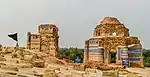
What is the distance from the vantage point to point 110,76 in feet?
50.0

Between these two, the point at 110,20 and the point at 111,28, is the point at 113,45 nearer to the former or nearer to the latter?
the point at 111,28

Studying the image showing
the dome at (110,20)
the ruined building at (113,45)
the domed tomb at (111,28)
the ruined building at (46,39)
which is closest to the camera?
the ruined building at (113,45)

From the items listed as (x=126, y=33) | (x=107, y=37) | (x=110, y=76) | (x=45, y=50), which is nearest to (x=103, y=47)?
(x=107, y=37)

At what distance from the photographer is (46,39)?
41.1 metres

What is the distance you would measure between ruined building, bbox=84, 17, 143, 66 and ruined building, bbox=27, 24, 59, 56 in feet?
15.4

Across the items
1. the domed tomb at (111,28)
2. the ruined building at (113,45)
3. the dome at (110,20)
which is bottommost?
the ruined building at (113,45)

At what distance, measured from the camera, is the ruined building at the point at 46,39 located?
40906 mm

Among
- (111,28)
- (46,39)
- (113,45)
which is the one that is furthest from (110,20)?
(46,39)

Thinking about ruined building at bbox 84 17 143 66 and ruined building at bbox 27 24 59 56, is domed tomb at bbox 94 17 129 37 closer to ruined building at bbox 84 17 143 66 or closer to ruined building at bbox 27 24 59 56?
ruined building at bbox 84 17 143 66

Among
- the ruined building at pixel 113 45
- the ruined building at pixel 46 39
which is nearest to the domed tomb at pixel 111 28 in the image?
the ruined building at pixel 113 45

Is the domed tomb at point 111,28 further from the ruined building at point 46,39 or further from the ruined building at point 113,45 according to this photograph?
the ruined building at point 46,39

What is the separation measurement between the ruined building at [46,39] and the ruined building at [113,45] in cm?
469

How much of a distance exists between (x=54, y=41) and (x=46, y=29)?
204 cm

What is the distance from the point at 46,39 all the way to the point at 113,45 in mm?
9476
